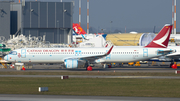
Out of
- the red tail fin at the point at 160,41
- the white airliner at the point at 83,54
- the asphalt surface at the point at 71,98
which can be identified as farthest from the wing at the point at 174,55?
the asphalt surface at the point at 71,98

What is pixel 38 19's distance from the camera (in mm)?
95562

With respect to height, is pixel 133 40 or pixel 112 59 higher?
pixel 133 40

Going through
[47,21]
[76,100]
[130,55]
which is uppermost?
[47,21]

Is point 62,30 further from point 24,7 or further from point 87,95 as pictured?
point 87,95

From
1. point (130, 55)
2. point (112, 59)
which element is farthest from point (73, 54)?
point (130, 55)

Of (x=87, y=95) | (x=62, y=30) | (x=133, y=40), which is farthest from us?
(x=62, y=30)

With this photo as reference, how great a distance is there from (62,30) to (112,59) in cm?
5462

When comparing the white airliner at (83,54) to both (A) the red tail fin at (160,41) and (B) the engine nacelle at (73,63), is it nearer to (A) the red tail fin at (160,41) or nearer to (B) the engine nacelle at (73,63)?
(A) the red tail fin at (160,41)

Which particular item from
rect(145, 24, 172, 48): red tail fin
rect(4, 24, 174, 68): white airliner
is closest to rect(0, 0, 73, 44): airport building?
rect(4, 24, 174, 68): white airliner

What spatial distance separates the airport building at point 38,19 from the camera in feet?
305

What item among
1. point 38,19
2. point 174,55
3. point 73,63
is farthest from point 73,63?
point 38,19

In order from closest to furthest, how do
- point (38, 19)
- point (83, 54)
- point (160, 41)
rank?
point (83, 54)
point (160, 41)
point (38, 19)

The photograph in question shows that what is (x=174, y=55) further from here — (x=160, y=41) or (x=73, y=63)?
(x=73, y=63)

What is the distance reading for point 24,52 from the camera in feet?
154
